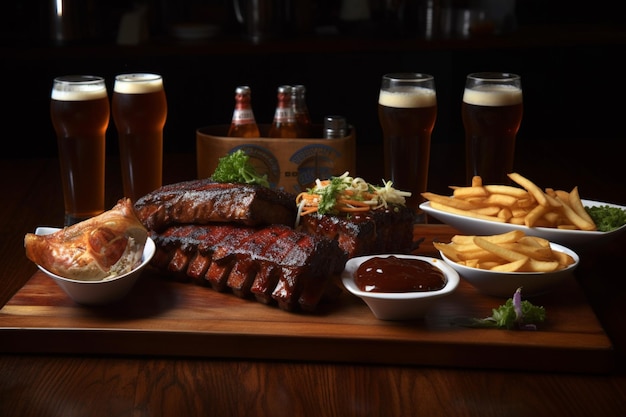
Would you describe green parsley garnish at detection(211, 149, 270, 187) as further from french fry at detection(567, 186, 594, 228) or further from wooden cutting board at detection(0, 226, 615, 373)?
french fry at detection(567, 186, 594, 228)

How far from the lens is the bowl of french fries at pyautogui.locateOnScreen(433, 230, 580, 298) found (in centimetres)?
237

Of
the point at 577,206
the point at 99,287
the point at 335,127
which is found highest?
the point at 335,127

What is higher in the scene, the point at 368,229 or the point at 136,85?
the point at 136,85

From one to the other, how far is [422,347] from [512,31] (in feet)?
11.0

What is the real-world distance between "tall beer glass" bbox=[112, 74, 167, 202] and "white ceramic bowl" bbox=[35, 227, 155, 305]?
0.97m

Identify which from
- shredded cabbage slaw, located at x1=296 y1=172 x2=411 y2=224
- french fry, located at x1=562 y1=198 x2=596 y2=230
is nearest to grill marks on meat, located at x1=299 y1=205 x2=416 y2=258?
shredded cabbage slaw, located at x1=296 y1=172 x2=411 y2=224

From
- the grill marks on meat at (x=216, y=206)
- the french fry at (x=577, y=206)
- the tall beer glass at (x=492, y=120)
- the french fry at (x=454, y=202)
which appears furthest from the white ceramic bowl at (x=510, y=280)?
the tall beer glass at (x=492, y=120)

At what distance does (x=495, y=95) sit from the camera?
317 cm

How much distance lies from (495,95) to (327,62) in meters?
1.99

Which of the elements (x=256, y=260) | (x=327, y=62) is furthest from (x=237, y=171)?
(x=327, y=62)

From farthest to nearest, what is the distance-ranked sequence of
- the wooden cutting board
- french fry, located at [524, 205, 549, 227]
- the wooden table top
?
french fry, located at [524, 205, 549, 227] → the wooden cutting board → the wooden table top

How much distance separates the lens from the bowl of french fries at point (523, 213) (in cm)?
269

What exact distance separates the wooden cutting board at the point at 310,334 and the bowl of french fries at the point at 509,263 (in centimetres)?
7

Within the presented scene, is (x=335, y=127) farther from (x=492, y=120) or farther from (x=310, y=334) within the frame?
(x=310, y=334)
